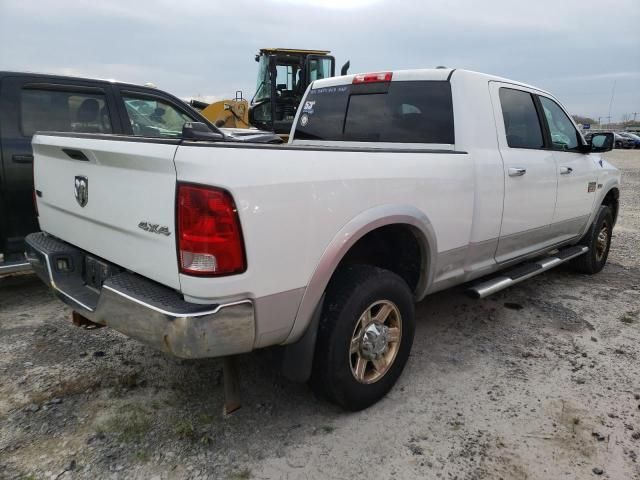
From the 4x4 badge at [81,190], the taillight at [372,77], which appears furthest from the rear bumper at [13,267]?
the taillight at [372,77]

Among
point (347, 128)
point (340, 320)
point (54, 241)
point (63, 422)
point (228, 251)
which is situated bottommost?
point (63, 422)

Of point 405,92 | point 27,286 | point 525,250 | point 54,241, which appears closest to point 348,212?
point 405,92

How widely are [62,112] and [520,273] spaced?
166 inches

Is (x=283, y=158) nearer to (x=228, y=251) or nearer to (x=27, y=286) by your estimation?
(x=228, y=251)

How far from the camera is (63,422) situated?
256 centimetres

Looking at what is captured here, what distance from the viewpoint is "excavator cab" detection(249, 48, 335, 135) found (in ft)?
36.6

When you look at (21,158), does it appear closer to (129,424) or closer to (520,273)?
(129,424)

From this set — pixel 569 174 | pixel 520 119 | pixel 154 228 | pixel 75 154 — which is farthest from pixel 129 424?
pixel 569 174

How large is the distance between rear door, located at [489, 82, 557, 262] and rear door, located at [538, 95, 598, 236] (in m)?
0.17

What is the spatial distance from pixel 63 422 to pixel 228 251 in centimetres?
149

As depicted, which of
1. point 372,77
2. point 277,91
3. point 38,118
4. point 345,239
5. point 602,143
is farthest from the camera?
point 277,91

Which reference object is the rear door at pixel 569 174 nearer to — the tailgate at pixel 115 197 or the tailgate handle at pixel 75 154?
the tailgate at pixel 115 197

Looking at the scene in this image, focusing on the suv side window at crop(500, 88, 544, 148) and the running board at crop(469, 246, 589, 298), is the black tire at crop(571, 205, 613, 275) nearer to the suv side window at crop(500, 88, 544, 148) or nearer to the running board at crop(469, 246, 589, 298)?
the running board at crop(469, 246, 589, 298)

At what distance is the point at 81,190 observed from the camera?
255 centimetres
